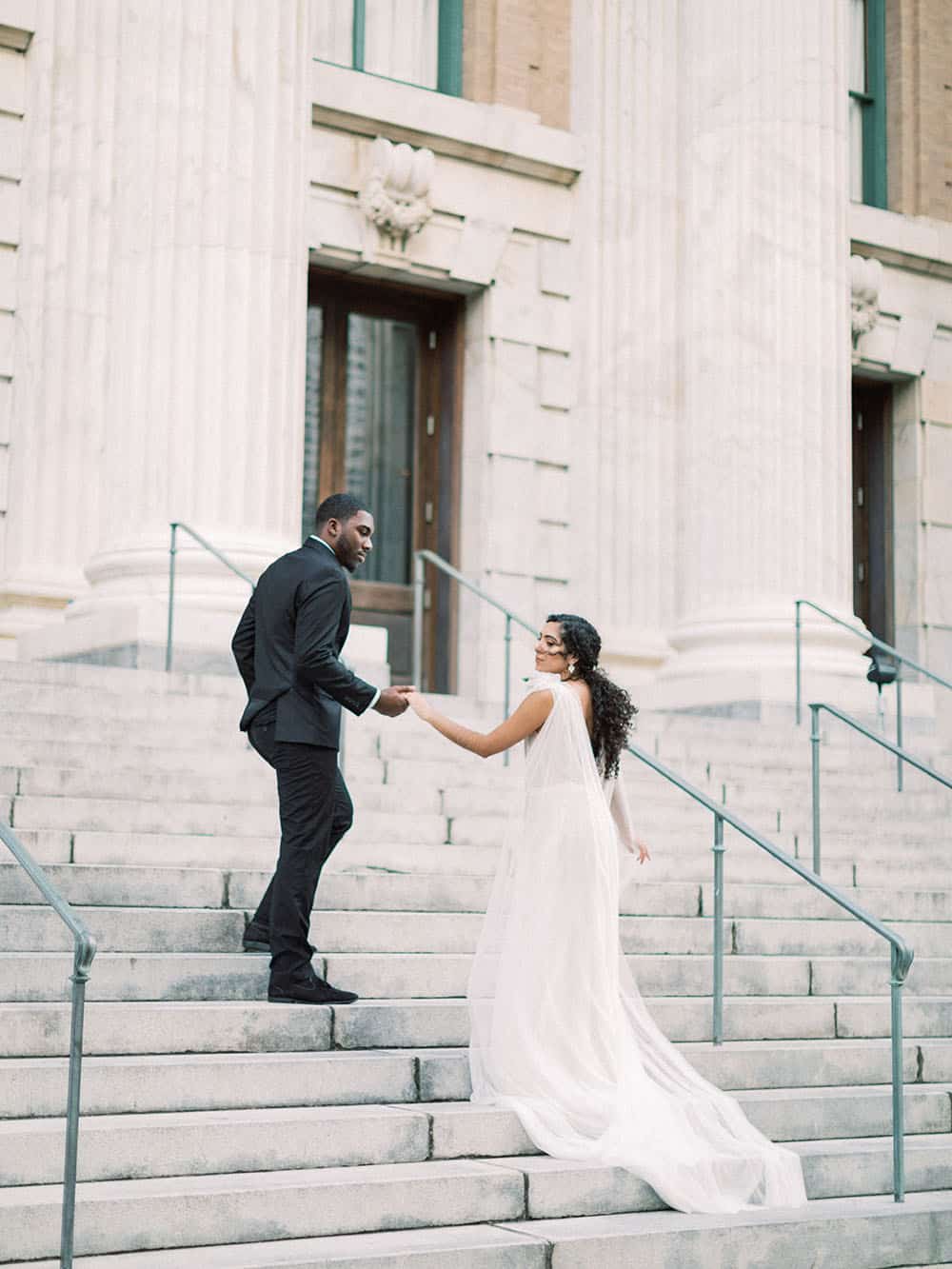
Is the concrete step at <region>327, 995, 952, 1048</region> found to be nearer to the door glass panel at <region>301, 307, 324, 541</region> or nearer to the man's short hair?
the man's short hair

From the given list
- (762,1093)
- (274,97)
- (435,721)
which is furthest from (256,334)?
(762,1093)

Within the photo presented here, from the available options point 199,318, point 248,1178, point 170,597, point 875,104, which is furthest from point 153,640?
point 875,104

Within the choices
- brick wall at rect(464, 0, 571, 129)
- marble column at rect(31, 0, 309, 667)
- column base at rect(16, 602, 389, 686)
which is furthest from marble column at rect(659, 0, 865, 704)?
marble column at rect(31, 0, 309, 667)

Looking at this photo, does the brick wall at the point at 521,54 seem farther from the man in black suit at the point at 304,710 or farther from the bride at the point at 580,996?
the bride at the point at 580,996

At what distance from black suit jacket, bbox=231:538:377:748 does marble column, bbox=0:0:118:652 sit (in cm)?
683

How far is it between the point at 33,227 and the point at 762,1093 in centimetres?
965

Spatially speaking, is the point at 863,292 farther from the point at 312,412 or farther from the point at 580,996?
the point at 580,996

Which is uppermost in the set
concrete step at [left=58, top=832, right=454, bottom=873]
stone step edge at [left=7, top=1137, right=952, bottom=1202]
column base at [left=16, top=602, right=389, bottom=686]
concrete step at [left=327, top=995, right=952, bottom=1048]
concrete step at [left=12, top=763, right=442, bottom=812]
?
column base at [left=16, top=602, right=389, bottom=686]

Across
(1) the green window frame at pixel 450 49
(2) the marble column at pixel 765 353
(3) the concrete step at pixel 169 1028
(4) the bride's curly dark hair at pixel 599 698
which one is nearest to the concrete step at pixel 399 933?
(3) the concrete step at pixel 169 1028

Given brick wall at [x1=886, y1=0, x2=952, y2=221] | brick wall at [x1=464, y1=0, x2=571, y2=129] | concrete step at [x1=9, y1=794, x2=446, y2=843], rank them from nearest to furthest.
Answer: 1. concrete step at [x1=9, y1=794, x2=446, y2=843]
2. brick wall at [x1=464, y1=0, x2=571, y2=129]
3. brick wall at [x1=886, y1=0, x2=952, y2=221]

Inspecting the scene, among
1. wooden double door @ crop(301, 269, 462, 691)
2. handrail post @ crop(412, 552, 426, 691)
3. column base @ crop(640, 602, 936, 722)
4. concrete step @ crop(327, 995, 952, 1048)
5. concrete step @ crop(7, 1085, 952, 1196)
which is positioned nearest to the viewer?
concrete step @ crop(7, 1085, 952, 1196)

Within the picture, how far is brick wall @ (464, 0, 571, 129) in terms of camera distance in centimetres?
1716

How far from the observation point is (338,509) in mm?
7664

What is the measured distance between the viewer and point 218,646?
12062mm
